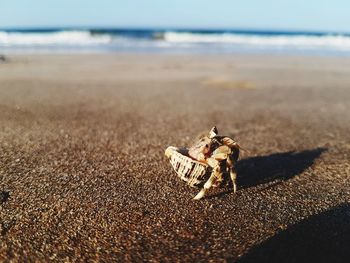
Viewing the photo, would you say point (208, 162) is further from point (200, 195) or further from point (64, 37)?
point (64, 37)

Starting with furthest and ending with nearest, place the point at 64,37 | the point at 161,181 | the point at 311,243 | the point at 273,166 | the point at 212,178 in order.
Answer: the point at 64,37
the point at 273,166
the point at 161,181
the point at 212,178
the point at 311,243

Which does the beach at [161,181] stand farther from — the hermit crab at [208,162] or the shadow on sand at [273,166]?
the hermit crab at [208,162]

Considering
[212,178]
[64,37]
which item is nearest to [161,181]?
[212,178]

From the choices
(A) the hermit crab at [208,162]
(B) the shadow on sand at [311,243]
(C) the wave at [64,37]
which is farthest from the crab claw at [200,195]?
(C) the wave at [64,37]

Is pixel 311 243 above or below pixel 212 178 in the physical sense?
below

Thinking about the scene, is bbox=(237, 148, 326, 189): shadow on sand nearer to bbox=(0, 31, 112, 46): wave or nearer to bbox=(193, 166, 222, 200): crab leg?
bbox=(193, 166, 222, 200): crab leg

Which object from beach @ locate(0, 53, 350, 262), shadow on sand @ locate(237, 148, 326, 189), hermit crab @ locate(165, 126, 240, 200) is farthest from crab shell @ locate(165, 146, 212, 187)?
shadow on sand @ locate(237, 148, 326, 189)
